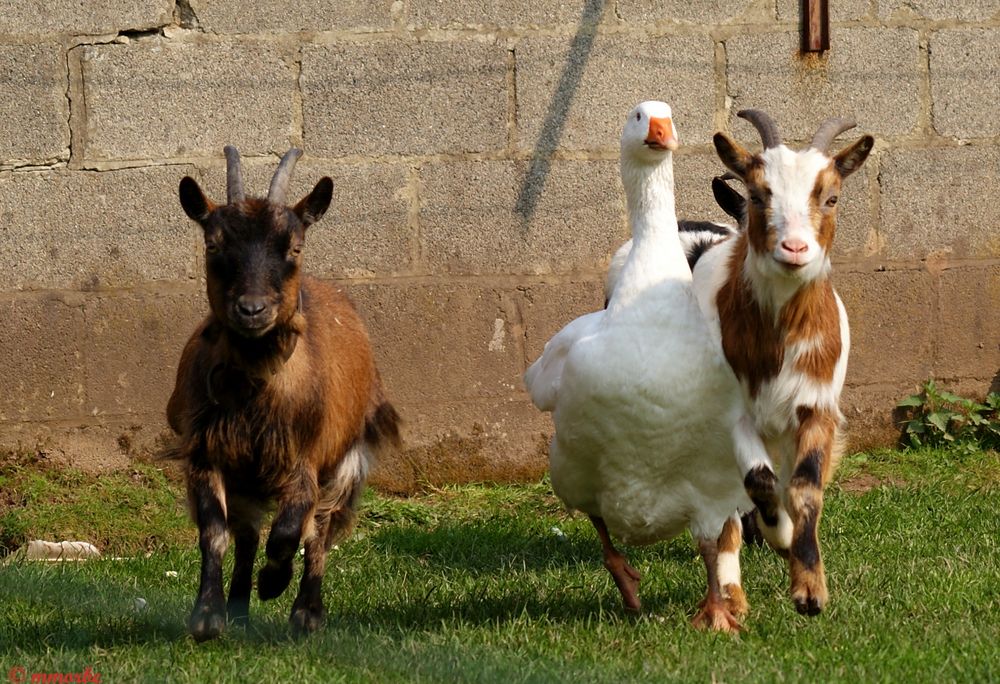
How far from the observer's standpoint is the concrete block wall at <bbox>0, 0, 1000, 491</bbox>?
794 centimetres

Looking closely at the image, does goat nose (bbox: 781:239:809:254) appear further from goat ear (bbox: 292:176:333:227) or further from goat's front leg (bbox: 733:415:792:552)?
goat ear (bbox: 292:176:333:227)

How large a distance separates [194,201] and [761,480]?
2.22m

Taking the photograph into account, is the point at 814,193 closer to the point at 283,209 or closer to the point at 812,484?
the point at 812,484

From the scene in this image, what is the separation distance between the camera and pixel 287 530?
16.9 ft

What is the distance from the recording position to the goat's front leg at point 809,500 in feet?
16.7

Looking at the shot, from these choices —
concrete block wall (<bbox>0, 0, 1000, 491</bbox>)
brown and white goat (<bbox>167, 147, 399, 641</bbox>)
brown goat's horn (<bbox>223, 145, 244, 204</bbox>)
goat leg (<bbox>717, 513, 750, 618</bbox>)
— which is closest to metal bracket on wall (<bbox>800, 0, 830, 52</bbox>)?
concrete block wall (<bbox>0, 0, 1000, 491</bbox>)

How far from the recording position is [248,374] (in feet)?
17.0

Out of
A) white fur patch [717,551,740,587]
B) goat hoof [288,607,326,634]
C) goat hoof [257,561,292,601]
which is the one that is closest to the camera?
goat hoof [257,561,292,601]

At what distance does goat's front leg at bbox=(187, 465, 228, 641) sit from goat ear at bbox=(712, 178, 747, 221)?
2907mm

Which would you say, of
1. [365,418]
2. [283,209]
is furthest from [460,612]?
[283,209]

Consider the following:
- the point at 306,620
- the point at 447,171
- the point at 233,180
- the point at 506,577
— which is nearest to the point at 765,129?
A: the point at 233,180

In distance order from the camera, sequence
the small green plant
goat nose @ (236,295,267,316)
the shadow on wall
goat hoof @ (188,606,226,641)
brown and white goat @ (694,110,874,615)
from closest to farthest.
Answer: goat nose @ (236,295,267,316) < goat hoof @ (188,606,226,641) < brown and white goat @ (694,110,874,615) < the shadow on wall < the small green plant

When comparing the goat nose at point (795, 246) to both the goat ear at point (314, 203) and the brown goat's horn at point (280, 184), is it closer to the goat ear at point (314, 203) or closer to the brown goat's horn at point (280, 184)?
the goat ear at point (314, 203)

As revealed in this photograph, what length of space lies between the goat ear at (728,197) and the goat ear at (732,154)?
135 cm
